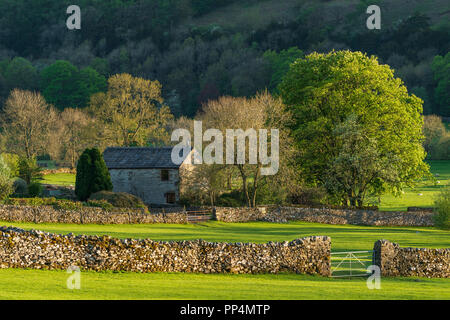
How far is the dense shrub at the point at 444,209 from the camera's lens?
4575 cm

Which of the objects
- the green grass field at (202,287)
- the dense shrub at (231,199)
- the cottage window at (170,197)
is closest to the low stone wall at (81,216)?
the dense shrub at (231,199)

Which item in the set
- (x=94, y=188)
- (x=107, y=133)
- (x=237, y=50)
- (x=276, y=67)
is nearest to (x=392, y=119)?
(x=94, y=188)

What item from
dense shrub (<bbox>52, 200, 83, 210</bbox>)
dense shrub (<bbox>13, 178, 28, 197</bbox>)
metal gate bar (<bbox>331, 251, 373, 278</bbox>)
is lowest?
metal gate bar (<bbox>331, 251, 373, 278</bbox>)

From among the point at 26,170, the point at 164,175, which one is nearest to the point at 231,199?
the point at 164,175

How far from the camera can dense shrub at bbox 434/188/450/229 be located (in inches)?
1801

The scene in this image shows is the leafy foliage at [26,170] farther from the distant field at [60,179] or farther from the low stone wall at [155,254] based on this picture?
the low stone wall at [155,254]

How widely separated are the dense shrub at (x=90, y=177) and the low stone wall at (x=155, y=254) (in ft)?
106

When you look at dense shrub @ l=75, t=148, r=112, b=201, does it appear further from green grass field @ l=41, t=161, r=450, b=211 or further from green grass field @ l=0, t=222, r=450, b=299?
green grass field @ l=0, t=222, r=450, b=299

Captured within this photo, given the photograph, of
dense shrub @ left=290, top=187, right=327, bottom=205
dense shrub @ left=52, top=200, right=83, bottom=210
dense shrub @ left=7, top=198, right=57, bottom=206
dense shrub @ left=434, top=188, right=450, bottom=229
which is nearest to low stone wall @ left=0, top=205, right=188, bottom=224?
dense shrub @ left=52, top=200, right=83, bottom=210

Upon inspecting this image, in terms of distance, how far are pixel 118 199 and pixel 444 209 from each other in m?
24.8

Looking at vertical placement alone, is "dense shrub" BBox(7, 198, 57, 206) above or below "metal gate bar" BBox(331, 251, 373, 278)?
above

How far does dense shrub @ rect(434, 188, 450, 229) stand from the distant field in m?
42.7

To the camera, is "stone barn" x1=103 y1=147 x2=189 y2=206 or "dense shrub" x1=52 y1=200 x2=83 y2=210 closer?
"dense shrub" x1=52 y1=200 x2=83 y2=210
